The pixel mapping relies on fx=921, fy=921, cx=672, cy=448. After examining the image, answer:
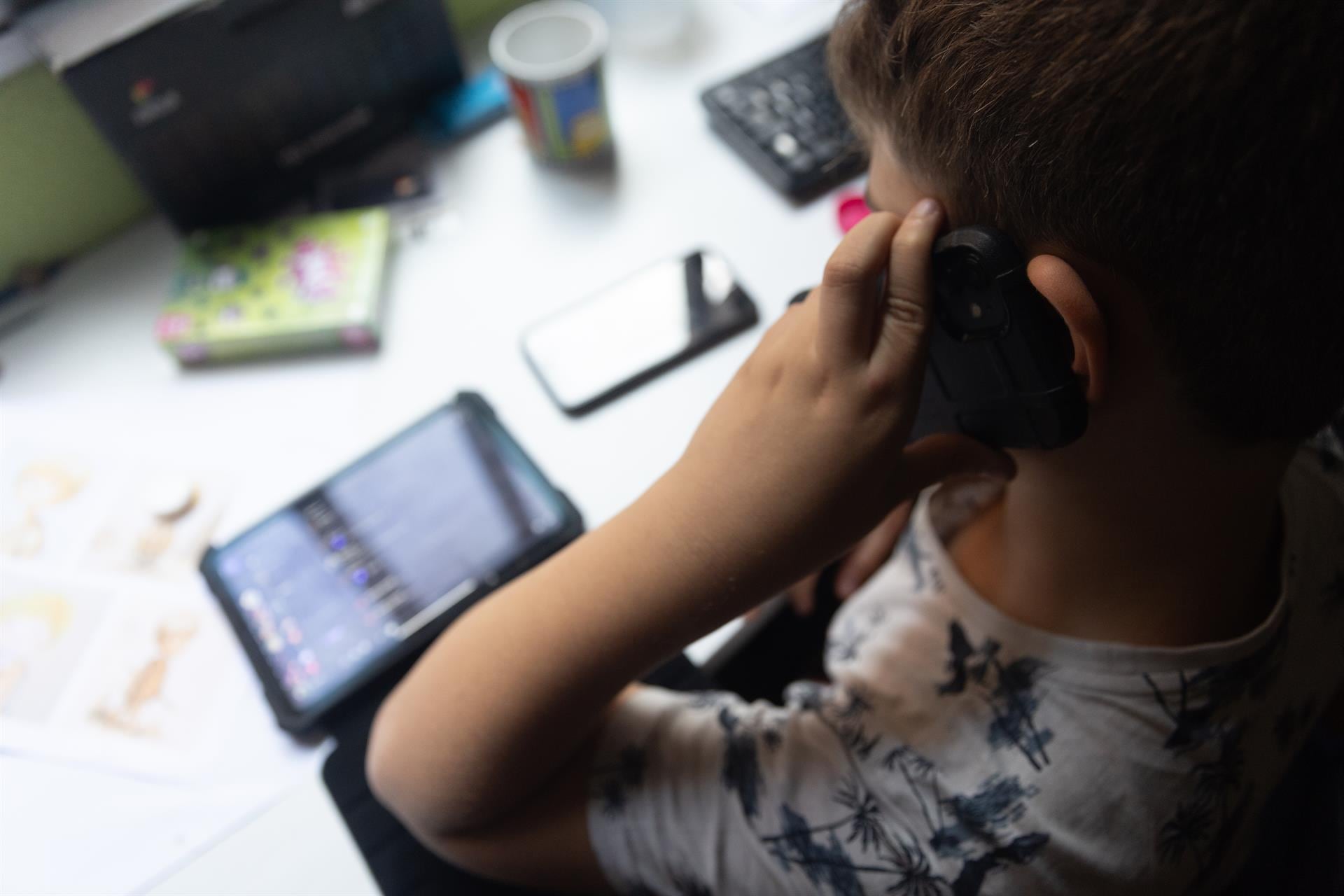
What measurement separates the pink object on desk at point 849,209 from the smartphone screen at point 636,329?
0.11 m

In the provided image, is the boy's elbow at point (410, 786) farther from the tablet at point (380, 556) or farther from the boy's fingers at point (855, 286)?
the boy's fingers at point (855, 286)

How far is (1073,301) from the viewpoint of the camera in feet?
1.22

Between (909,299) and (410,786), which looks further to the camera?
(410,786)

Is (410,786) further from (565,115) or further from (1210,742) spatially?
(565,115)

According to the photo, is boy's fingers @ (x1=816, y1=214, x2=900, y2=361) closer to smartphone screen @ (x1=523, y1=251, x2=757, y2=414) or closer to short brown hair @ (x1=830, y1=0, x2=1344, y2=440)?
short brown hair @ (x1=830, y1=0, x2=1344, y2=440)

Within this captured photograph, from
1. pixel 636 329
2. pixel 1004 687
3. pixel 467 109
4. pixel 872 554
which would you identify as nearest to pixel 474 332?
pixel 636 329

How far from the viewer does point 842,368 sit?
1.42 feet

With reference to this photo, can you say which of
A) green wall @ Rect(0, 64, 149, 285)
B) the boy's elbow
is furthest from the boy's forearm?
green wall @ Rect(0, 64, 149, 285)

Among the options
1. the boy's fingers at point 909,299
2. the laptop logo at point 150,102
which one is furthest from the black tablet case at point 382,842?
the laptop logo at point 150,102

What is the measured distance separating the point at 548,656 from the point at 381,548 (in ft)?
0.62

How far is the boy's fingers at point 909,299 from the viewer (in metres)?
A: 0.41

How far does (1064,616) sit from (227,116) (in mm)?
754

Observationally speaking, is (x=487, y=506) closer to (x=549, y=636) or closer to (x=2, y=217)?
(x=549, y=636)

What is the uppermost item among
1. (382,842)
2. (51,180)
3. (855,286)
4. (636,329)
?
(51,180)
